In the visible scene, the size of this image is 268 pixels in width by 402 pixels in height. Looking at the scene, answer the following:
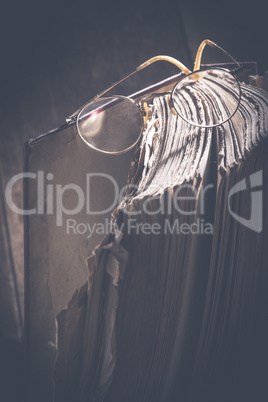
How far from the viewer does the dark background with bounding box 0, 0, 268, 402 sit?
80 cm

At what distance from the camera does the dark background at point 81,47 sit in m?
0.80

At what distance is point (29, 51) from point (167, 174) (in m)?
0.66

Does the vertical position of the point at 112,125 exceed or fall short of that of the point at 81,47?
it falls short

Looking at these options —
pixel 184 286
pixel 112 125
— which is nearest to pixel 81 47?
pixel 112 125

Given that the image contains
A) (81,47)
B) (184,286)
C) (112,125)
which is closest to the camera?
(184,286)

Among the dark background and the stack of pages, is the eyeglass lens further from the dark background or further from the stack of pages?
the dark background

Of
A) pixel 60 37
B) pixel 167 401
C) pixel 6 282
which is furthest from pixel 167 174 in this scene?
pixel 6 282

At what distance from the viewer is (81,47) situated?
33.5 inches

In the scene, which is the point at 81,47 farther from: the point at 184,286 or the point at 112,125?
the point at 184,286

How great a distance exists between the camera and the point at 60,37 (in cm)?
85

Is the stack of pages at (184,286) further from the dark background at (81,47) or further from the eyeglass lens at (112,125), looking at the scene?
the dark background at (81,47)

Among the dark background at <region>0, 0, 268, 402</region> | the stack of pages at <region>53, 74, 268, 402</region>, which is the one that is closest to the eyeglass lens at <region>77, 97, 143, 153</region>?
the stack of pages at <region>53, 74, 268, 402</region>

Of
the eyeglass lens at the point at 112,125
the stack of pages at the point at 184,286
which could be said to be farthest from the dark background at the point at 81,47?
the stack of pages at the point at 184,286

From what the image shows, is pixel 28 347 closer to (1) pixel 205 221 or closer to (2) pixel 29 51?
(1) pixel 205 221
